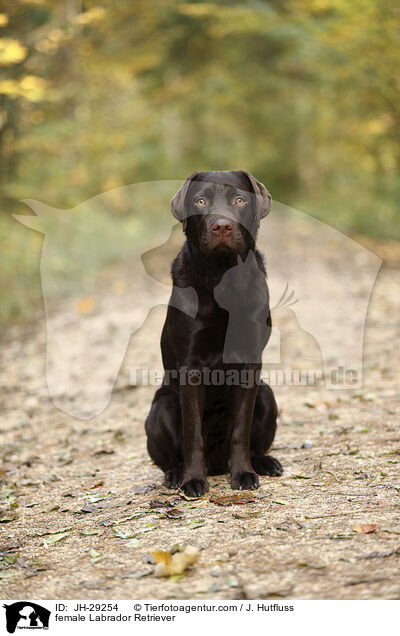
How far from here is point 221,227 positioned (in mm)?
3447

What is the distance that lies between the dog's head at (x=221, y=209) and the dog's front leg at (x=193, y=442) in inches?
30.5

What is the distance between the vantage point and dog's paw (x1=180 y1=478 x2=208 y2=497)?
3.54m

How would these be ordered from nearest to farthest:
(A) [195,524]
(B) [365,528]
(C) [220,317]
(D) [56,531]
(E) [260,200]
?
(B) [365,528]
(A) [195,524]
(D) [56,531]
(C) [220,317]
(E) [260,200]

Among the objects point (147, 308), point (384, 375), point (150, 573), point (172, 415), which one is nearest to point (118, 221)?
point (147, 308)

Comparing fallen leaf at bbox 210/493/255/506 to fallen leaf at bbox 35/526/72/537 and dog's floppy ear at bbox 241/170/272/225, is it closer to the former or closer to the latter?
fallen leaf at bbox 35/526/72/537

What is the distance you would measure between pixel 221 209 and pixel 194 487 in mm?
1503

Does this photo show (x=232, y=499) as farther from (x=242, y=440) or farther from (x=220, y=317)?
(x=220, y=317)

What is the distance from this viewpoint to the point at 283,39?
17906 millimetres

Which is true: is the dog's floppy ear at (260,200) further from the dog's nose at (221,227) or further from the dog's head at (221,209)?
the dog's nose at (221,227)

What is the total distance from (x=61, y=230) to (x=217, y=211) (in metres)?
9.34

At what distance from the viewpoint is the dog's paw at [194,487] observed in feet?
11.6
